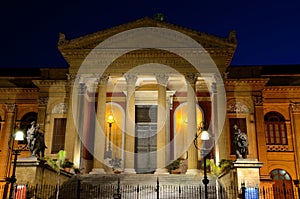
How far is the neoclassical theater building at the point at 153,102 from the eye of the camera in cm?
2486

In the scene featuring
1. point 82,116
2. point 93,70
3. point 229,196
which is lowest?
point 229,196

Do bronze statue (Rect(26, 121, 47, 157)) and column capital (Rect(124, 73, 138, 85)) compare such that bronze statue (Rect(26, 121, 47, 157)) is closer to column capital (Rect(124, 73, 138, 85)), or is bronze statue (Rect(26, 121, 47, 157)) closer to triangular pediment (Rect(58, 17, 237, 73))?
triangular pediment (Rect(58, 17, 237, 73))

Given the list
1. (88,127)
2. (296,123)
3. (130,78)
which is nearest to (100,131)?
(88,127)

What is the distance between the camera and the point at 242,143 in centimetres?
1766

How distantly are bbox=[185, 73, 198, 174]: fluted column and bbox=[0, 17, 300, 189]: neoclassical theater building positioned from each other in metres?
0.06

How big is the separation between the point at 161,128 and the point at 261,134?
8.33 meters

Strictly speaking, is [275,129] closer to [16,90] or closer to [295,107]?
[295,107]

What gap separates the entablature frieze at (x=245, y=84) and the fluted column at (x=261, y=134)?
0.86 m

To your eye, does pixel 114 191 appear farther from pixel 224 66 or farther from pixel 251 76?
pixel 251 76

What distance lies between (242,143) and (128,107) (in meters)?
9.41

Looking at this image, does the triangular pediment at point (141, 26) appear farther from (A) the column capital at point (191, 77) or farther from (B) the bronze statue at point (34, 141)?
(B) the bronze statue at point (34, 141)

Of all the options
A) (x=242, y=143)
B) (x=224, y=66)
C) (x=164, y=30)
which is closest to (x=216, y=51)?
(x=224, y=66)

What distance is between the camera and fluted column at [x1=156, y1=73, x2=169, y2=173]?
23.7 metres

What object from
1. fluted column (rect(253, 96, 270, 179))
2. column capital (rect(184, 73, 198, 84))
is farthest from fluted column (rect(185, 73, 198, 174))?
fluted column (rect(253, 96, 270, 179))
